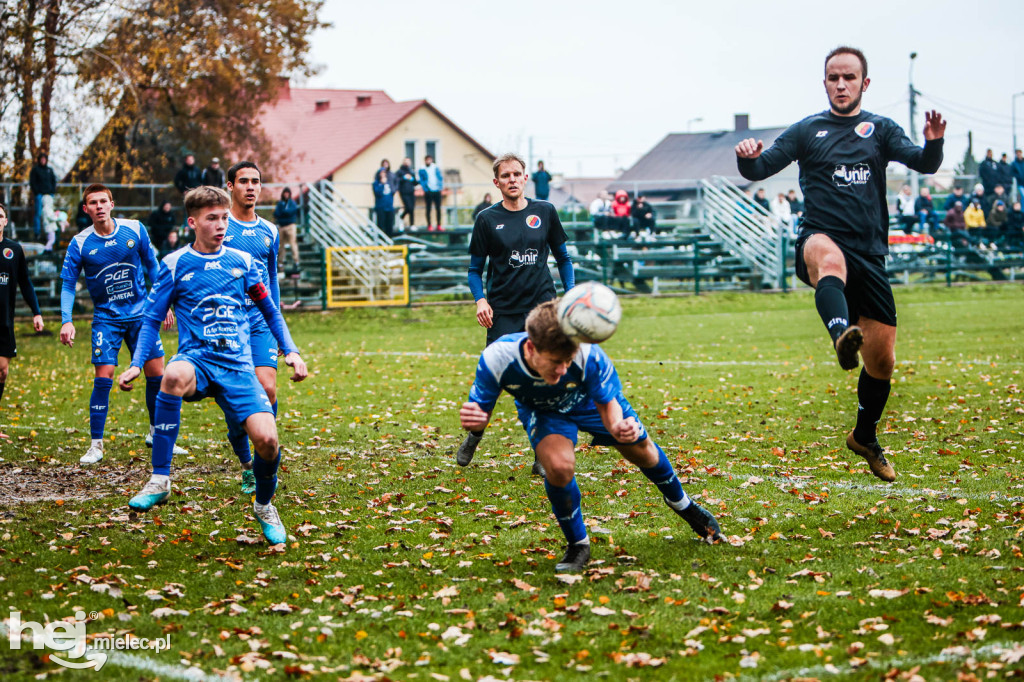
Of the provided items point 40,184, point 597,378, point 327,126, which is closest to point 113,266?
point 597,378

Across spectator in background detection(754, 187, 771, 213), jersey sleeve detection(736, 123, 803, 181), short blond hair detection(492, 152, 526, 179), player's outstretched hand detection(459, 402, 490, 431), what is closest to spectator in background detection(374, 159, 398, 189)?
spectator in background detection(754, 187, 771, 213)

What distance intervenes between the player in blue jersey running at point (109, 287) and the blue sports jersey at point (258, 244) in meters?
1.65

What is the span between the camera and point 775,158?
7129mm

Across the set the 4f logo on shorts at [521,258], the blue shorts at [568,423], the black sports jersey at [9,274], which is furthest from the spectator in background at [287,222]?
the blue shorts at [568,423]

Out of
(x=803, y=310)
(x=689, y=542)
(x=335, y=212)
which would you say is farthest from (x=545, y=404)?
(x=335, y=212)

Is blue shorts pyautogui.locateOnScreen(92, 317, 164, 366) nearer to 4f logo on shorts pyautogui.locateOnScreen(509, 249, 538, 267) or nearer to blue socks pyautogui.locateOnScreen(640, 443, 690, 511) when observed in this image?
4f logo on shorts pyautogui.locateOnScreen(509, 249, 538, 267)

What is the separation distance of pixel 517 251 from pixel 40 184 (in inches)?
817

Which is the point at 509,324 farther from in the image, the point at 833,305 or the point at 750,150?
the point at 833,305

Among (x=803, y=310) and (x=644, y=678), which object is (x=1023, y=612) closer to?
(x=644, y=678)

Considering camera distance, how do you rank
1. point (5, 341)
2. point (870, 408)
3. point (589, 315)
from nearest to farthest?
1. point (589, 315)
2. point (870, 408)
3. point (5, 341)

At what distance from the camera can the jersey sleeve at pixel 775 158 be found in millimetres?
7113

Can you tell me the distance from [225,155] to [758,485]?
105ft

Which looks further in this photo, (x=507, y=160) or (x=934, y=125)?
(x=507, y=160)

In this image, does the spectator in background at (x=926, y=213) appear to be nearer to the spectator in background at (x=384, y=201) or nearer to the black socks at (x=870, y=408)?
the spectator in background at (x=384, y=201)
